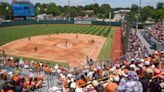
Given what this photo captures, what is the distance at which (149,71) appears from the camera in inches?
282

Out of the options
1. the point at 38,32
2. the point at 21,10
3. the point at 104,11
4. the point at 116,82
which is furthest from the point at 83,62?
the point at 104,11

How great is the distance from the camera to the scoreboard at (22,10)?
245 ft

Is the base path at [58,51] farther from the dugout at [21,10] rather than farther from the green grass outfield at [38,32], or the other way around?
the dugout at [21,10]

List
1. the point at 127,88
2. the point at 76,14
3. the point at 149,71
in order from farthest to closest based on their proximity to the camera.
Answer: the point at 76,14 < the point at 149,71 < the point at 127,88

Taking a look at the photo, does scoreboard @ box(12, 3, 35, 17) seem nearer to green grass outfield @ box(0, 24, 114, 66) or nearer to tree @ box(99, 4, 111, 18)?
green grass outfield @ box(0, 24, 114, 66)

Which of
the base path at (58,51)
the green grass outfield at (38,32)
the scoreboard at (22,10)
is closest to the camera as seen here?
the base path at (58,51)

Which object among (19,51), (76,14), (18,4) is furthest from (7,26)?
(76,14)

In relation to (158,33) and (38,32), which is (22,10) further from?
(158,33)

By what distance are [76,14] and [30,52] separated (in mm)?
82400

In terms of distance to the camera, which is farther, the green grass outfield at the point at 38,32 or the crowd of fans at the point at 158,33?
the green grass outfield at the point at 38,32

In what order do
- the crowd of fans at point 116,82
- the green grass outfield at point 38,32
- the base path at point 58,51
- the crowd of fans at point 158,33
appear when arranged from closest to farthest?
the crowd of fans at point 116,82, the crowd of fans at point 158,33, the base path at point 58,51, the green grass outfield at point 38,32

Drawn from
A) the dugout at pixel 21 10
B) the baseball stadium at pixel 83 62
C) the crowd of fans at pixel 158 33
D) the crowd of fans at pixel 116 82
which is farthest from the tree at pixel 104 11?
the crowd of fans at pixel 116 82

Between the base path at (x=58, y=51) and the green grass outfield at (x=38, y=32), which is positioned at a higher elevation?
the green grass outfield at (x=38, y=32)

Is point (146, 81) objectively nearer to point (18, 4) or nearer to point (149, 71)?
point (149, 71)
